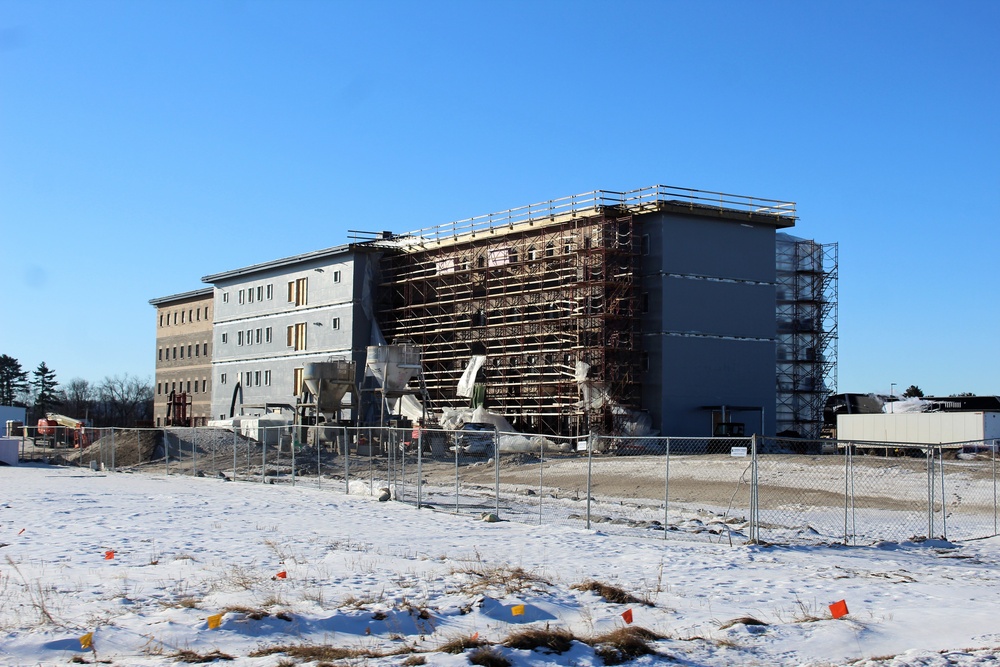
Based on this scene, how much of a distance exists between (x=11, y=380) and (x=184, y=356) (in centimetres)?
7038

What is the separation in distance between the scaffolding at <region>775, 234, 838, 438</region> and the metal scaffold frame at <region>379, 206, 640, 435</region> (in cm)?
2079

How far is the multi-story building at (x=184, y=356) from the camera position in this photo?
93938mm

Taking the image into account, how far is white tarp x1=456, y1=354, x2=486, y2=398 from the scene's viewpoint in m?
62.9

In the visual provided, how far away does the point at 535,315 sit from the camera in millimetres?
61656

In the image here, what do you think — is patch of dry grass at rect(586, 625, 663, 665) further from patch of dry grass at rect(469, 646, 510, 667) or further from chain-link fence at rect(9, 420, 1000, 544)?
chain-link fence at rect(9, 420, 1000, 544)

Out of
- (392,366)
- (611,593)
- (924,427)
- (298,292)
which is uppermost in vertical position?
(298,292)

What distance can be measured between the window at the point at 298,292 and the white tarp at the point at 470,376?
17.2 meters

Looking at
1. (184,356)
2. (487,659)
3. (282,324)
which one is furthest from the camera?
(184,356)

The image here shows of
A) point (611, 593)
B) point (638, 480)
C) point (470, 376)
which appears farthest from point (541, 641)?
point (470, 376)

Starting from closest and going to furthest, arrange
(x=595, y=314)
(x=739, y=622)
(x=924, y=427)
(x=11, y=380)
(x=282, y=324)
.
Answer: (x=739, y=622), (x=924, y=427), (x=595, y=314), (x=282, y=324), (x=11, y=380)

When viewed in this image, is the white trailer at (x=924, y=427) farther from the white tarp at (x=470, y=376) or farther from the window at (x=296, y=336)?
the window at (x=296, y=336)

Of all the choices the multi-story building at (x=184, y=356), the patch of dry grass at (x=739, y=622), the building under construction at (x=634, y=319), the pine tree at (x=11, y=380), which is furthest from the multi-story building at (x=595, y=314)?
the pine tree at (x=11, y=380)

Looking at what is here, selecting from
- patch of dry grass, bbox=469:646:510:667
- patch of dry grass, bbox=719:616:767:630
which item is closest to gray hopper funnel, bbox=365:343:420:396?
patch of dry grass, bbox=719:616:767:630

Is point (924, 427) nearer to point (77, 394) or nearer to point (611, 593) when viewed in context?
point (611, 593)
